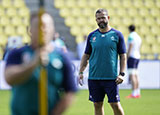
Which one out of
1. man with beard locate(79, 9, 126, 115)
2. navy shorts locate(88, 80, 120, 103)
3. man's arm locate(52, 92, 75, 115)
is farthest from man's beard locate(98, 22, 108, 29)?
man's arm locate(52, 92, 75, 115)

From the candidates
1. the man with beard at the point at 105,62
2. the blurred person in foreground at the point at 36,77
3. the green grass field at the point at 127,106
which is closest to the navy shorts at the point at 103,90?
the man with beard at the point at 105,62

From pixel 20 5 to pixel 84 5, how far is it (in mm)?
3102

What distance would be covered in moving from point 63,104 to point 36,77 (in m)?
0.32

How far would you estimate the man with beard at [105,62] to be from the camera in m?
7.09

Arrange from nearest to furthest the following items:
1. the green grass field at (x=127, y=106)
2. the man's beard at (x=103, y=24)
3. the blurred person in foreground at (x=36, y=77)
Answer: the blurred person in foreground at (x=36, y=77)
the man's beard at (x=103, y=24)
the green grass field at (x=127, y=106)

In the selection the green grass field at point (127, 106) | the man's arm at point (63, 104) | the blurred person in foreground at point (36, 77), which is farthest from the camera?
the green grass field at point (127, 106)

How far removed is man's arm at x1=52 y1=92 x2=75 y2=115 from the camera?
364 cm

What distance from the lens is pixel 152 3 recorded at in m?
22.5

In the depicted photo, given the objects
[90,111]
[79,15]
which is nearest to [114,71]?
[90,111]

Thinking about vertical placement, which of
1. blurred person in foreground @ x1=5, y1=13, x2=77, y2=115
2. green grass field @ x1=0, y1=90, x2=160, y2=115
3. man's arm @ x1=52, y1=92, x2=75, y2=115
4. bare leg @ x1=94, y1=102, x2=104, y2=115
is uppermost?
blurred person in foreground @ x1=5, y1=13, x2=77, y2=115

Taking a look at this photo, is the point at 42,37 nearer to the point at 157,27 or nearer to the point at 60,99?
the point at 60,99

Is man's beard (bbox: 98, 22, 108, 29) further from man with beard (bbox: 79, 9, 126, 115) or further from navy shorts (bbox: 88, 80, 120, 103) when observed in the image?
navy shorts (bbox: 88, 80, 120, 103)

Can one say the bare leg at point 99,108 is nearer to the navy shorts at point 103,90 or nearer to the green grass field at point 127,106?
the navy shorts at point 103,90

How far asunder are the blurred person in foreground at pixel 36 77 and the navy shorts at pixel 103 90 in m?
3.37
